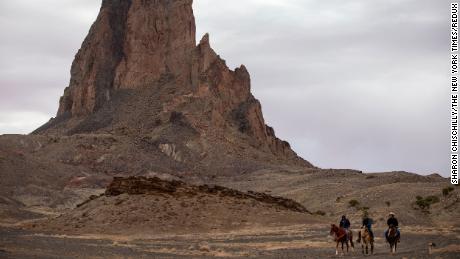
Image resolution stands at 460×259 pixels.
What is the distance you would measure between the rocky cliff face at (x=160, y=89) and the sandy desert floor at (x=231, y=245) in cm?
9017

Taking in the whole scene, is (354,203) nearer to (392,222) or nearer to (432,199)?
(432,199)

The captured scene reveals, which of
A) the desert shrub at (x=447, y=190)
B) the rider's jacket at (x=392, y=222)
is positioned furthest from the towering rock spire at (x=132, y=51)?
the rider's jacket at (x=392, y=222)

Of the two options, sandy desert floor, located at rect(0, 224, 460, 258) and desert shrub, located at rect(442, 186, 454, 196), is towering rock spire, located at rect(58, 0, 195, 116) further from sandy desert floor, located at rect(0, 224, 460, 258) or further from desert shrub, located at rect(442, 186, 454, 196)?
sandy desert floor, located at rect(0, 224, 460, 258)

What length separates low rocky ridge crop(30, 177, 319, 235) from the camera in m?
56.2

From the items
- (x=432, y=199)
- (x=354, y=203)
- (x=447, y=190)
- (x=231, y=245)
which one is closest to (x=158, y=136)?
(x=354, y=203)

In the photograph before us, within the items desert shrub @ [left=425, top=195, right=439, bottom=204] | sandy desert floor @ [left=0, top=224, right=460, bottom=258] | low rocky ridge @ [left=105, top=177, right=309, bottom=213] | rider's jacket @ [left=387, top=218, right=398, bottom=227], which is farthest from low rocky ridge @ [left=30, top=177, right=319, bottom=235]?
rider's jacket @ [left=387, top=218, right=398, bottom=227]

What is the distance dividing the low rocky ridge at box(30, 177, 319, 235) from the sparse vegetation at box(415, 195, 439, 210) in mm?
11340

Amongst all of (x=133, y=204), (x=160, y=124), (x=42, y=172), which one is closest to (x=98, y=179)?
(x=42, y=172)

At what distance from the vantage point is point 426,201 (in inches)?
2689

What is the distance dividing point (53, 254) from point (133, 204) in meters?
26.3

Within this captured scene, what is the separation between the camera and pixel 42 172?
11625 centimetres

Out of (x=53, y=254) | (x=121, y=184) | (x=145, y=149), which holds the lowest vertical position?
(x=53, y=254)

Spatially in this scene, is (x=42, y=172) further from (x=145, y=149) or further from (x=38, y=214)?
(x=38, y=214)

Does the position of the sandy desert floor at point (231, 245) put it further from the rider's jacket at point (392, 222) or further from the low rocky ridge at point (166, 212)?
the low rocky ridge at point (166, 212)
